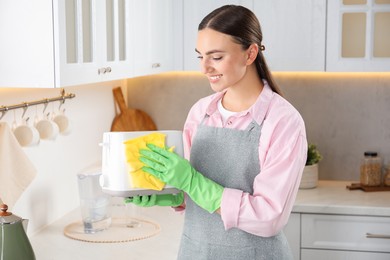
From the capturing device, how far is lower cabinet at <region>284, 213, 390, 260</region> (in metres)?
3.29

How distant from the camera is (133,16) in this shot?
3.02m

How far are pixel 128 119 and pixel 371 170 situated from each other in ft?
4.10

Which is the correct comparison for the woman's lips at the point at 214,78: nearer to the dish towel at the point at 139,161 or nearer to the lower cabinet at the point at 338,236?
the dish towel at the point at 139,161

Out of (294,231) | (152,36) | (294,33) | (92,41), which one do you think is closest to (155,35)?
(152,36)

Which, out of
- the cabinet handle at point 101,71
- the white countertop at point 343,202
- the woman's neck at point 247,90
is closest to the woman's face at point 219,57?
the woman's neck at point 247,90

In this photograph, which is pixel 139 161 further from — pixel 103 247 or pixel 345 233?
pixel 345 233

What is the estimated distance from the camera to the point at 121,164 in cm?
214

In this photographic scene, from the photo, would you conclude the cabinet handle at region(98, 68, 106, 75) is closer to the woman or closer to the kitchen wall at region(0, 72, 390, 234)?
the woman

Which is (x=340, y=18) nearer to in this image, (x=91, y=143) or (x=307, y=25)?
(x=307, y=25)

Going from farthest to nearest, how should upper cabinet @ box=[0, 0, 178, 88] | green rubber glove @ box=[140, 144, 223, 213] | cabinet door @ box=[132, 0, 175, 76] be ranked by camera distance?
cabinet door @ box=[132, 0, 175, 76], upper cabinet @ box=[0, 0, 178, 88], green rubber glove @ box=[140, 144, 223, 213]

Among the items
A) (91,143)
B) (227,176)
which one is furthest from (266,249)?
(91,143)

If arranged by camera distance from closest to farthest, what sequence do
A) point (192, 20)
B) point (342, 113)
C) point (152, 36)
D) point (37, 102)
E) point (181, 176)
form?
point (181, 176)
point (37, 102)
point (152, 36)
point (192, 20)
point (342, 113)

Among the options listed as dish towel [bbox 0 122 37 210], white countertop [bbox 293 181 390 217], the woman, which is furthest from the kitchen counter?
the woman

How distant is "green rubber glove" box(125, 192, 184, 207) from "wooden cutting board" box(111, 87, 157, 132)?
1.52m
